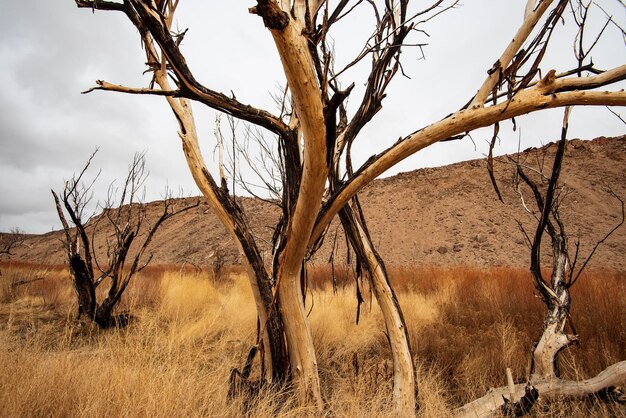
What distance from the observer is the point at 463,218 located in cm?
1927

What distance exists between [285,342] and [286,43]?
1.91 m

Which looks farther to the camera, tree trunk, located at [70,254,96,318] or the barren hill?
the barren hill

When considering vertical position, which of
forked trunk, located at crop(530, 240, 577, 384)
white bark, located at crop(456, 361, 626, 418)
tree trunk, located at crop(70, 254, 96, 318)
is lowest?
white bark, located at crop(456, 361, 626, 418)

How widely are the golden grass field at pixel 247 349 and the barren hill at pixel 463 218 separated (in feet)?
29.9

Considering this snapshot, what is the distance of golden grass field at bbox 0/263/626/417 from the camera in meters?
2.13

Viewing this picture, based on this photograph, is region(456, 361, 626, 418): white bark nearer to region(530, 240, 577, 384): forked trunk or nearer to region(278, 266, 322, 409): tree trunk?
region(530, 240, 577, 384): forked trunk

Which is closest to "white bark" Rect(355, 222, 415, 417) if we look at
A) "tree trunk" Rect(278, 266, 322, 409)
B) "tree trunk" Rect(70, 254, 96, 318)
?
"tree trunk" Rect(278, 266, 322, 409)

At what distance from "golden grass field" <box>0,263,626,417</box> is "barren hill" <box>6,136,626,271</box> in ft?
29.9

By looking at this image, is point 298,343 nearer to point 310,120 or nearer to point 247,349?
point 310,120

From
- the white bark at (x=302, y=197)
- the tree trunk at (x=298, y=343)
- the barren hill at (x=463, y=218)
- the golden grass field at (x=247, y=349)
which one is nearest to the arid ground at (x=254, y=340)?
the golden grass field at (x=247, y=349)

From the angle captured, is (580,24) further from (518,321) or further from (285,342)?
(518,321)

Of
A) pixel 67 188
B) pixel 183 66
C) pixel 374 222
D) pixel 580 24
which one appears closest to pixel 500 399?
pixel 580 24

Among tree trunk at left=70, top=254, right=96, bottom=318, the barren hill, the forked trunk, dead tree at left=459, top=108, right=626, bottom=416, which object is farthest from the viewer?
the barren hill

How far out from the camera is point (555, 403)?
8.03 feet
